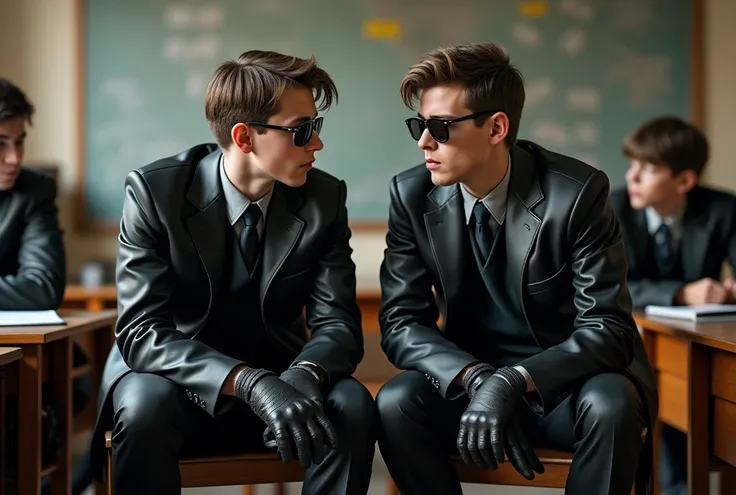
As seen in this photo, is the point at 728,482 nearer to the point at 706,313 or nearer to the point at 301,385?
the point at 706,313

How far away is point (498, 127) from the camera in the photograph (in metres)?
2.09

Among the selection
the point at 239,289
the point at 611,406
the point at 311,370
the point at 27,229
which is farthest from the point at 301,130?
the point at 27,229

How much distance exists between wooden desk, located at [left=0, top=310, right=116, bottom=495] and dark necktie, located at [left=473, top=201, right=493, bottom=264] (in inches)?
38.7

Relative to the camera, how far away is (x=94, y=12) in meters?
4.13

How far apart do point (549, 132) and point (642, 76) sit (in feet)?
1.66

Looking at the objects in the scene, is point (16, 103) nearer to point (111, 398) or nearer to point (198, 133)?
point (111, 398)

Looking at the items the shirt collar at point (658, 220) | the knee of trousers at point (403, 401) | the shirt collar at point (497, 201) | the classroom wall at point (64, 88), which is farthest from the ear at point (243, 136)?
the classroom wall at point (64, 88)

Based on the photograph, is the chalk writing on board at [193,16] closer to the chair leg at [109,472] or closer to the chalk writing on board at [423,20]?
the chalk writing on board at [423,20]

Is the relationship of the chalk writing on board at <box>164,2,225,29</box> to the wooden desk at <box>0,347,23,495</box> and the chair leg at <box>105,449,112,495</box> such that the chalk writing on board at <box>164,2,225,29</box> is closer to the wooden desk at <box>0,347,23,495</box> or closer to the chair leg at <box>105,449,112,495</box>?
the wooden desk at <box>0,347,23,495</box>

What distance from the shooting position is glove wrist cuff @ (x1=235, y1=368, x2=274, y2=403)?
5.86ft

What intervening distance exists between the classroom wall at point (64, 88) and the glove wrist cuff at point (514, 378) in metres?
2.20

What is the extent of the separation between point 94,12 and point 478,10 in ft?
5.66

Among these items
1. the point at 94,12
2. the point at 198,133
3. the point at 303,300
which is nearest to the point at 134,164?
the point at 198,133

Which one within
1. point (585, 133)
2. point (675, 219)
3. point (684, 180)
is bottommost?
point (675, 219)
